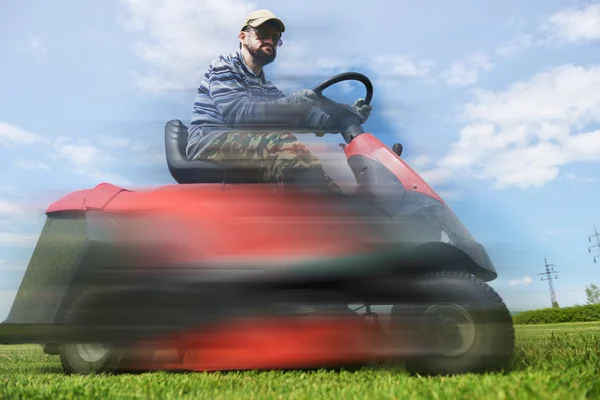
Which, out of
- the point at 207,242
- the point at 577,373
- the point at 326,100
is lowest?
the point at 577,373

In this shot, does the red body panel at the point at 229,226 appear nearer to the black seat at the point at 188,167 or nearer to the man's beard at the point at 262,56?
the black seat at the point at 188,167

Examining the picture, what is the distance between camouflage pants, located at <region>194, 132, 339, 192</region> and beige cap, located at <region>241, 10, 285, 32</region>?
0.63 metres

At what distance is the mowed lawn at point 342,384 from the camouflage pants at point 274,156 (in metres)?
0.80

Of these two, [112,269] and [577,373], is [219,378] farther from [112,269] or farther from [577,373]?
[577,373]

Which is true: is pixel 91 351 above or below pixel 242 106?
below

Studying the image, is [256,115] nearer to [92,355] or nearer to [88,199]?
[88,199]

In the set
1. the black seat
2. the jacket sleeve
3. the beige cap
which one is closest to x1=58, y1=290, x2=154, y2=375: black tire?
the black seat

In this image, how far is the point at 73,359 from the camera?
2.55m

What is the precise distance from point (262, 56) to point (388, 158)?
0.84 meters

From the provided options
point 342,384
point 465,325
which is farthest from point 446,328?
point 342,384

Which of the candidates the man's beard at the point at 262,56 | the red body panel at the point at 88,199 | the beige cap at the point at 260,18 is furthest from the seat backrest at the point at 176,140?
the beige cap at the point at 260,18

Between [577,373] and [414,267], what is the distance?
72 centimetres

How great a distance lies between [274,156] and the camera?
238 centimetres

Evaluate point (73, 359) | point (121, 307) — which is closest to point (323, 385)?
point (121, 307)
